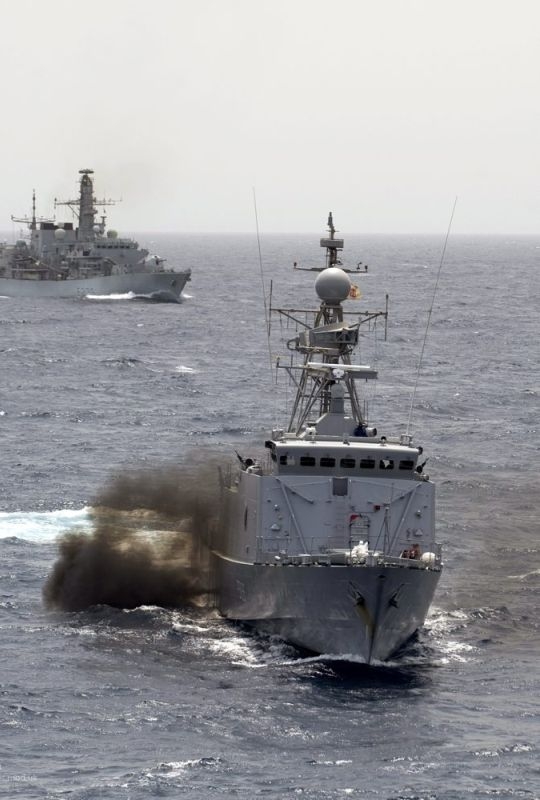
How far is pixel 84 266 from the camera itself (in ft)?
513

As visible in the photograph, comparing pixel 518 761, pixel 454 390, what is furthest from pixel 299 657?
pixel 454 390

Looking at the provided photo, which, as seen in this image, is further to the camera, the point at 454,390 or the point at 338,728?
the point at 454,390

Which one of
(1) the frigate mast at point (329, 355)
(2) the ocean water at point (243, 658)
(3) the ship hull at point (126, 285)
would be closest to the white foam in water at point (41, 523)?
(2) the ocean water at point (243, 658)

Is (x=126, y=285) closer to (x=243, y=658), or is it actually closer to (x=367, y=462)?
(x=367, y=462)

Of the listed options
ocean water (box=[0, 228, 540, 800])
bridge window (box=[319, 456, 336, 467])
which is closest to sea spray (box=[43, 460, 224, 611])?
ocean water (box=[0, 228, 540, 800])

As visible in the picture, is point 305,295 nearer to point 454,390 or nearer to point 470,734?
point 454,390

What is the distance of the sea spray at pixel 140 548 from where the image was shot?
39.4 m

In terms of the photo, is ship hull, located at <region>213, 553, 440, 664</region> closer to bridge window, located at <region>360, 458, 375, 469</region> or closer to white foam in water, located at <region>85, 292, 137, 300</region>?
bridge window, located at <region>360, 458, 375, 469</region>

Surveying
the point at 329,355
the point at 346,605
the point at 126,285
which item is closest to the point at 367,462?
the point at 346,605

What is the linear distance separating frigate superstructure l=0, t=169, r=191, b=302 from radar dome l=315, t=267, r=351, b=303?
11098 centimetres

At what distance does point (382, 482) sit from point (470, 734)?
862cm

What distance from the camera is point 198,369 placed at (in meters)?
88.2

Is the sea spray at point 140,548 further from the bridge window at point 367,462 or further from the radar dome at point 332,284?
the radar dome at point 332,284

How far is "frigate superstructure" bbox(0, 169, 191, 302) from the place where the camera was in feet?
503
